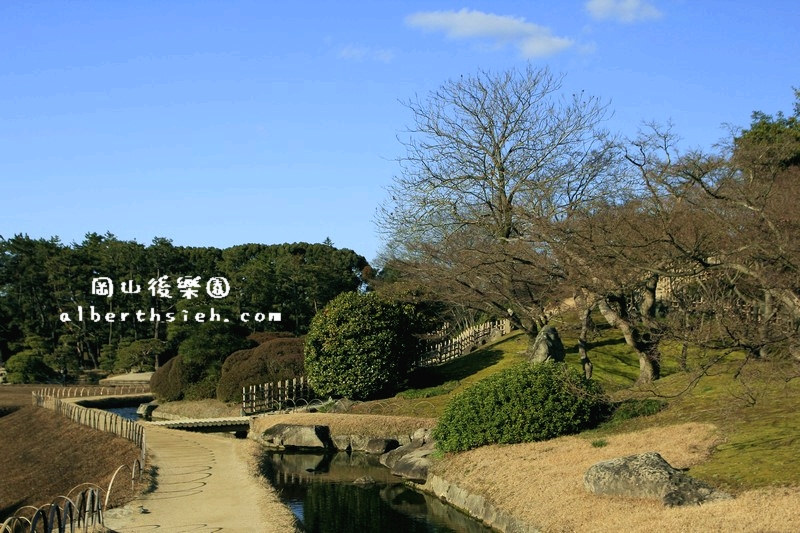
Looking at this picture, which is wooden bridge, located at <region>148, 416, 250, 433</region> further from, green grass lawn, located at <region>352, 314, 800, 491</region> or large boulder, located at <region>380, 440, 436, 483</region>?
large boulder, located at <region>380, 440, 436, 483</region>

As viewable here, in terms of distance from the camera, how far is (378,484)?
2170 cm

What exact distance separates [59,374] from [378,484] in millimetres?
51927

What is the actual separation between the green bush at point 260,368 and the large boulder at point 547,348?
1645 centimetres

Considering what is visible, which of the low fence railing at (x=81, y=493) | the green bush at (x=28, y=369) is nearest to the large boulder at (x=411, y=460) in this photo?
the low fence railing at (x=81, y=493)

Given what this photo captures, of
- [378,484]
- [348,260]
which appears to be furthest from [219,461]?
[348,260]

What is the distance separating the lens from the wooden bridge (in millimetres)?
34812

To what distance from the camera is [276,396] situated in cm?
3847

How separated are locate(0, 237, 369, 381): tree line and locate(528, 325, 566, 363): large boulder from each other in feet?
135

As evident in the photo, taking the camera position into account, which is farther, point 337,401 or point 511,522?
point 337,401

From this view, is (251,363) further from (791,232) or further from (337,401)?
(791,232)

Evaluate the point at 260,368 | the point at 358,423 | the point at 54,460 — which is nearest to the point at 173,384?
the point at 260,368

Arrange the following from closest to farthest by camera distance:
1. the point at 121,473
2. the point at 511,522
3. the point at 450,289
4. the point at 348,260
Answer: the point at 511,522 → the point at 121,473 → the point at 450,289 → the point at 348,260

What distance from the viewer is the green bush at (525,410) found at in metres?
19.7

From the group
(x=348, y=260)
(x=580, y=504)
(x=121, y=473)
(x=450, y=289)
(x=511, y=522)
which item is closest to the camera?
(x=580, y=504)
